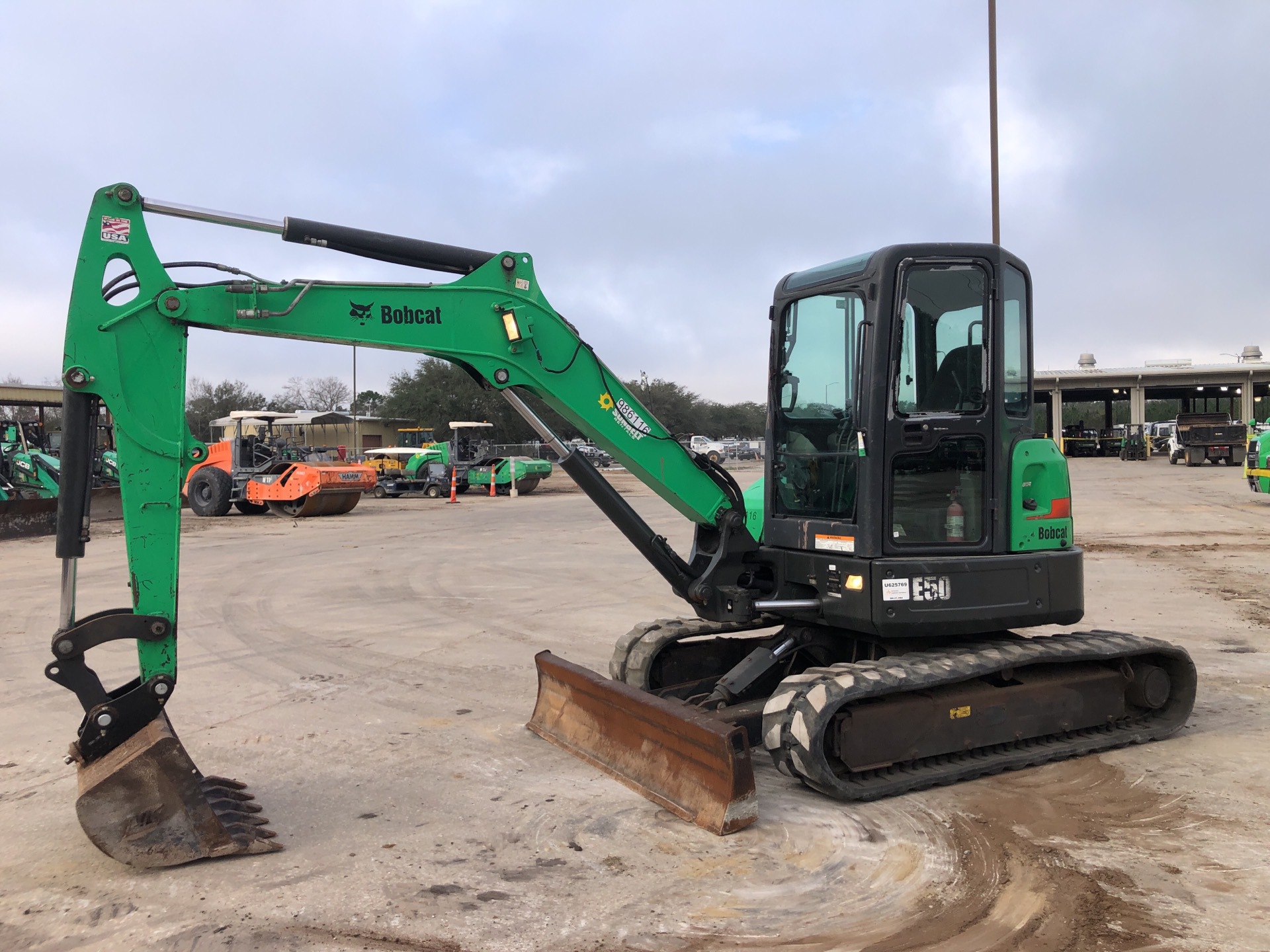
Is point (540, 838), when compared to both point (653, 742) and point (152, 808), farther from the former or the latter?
point (152, 808)

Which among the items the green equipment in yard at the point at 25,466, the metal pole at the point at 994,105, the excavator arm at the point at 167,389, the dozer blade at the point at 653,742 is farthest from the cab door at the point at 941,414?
the green equipment in yard at the point at 25,466

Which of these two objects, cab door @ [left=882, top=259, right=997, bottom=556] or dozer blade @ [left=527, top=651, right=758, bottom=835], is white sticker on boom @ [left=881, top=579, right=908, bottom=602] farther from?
dozer blade @ [left=527, top=651, right=758, bottom=835]

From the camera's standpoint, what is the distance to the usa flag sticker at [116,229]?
4492 millimetres

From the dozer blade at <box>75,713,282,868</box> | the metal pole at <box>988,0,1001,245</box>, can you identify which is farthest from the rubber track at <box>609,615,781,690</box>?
the metal pole at <box>988,0,1001,245</box>

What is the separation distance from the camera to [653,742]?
5.20 meters

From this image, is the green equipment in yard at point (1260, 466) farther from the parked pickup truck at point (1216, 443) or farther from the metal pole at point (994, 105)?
the parked pickup truck at point (1216, 443)

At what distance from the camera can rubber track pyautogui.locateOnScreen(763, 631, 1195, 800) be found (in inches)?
193

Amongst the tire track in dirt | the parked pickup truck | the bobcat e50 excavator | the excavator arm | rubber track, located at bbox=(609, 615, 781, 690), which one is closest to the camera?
→ the tire track in dirt

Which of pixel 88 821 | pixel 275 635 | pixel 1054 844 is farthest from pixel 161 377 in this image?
pixel 275 635

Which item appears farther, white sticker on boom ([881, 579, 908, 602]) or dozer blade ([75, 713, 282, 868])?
white sticker on boom ([881, 579, 908, 602])

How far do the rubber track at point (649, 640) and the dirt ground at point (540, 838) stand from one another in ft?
2.44

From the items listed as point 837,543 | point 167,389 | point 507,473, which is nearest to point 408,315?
point 167,389

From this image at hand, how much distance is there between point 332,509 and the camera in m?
25.1

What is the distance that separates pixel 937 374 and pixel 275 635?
6877mm
